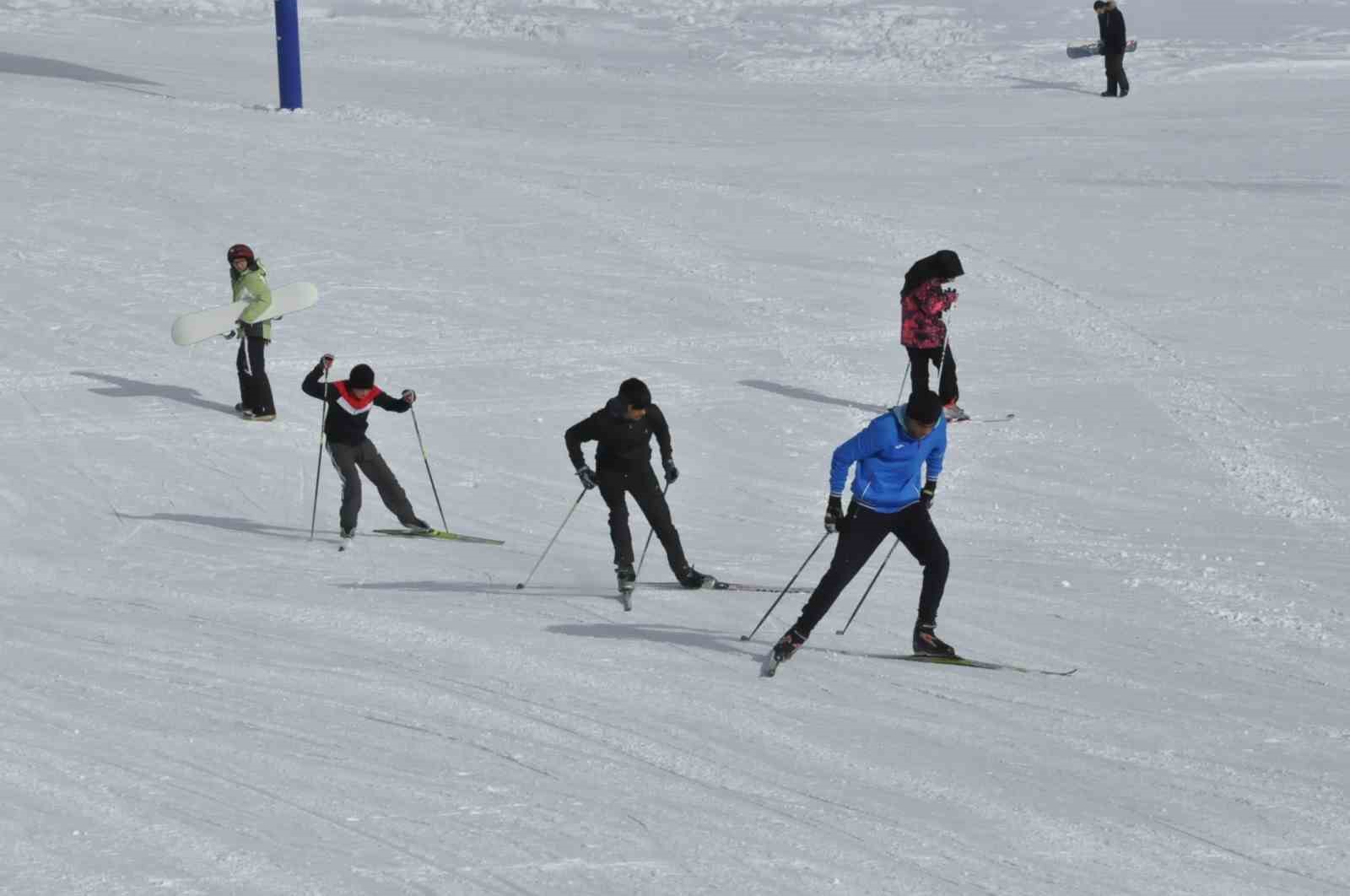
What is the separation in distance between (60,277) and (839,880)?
13646mm

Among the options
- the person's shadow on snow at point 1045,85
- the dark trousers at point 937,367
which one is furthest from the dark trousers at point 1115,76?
the dark trousers at point 937,367

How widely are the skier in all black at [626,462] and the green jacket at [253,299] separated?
511 centimetres

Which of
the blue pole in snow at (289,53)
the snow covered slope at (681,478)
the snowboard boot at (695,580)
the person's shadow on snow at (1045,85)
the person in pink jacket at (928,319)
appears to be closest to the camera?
the snow covered slope at (681,478)

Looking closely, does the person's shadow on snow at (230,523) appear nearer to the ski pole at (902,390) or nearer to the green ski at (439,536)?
the green ski at (439,536)

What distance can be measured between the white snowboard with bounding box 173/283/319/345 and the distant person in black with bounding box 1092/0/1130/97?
15406 mm

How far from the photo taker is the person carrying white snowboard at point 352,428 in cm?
1108

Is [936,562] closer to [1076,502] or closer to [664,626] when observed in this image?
[664,626]

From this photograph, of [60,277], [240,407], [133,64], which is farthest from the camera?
[133,64]

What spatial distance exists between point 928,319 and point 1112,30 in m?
13.9

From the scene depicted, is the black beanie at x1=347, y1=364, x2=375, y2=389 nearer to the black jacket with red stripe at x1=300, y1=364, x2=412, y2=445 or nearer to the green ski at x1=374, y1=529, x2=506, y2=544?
the black jacket with red stripe at x1=300, y1=364, x2=412, y2=445

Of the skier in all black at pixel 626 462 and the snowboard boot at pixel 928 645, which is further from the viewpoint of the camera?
the skier in all black at pixel 626 462

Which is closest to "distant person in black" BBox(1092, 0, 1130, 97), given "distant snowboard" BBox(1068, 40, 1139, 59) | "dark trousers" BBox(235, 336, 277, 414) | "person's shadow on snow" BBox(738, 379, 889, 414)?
"distant snowboard" BBox(1068, 40, 1139, 59)

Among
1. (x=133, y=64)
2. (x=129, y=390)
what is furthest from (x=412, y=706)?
(x=133, y=64)

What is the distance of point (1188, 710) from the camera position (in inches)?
328
